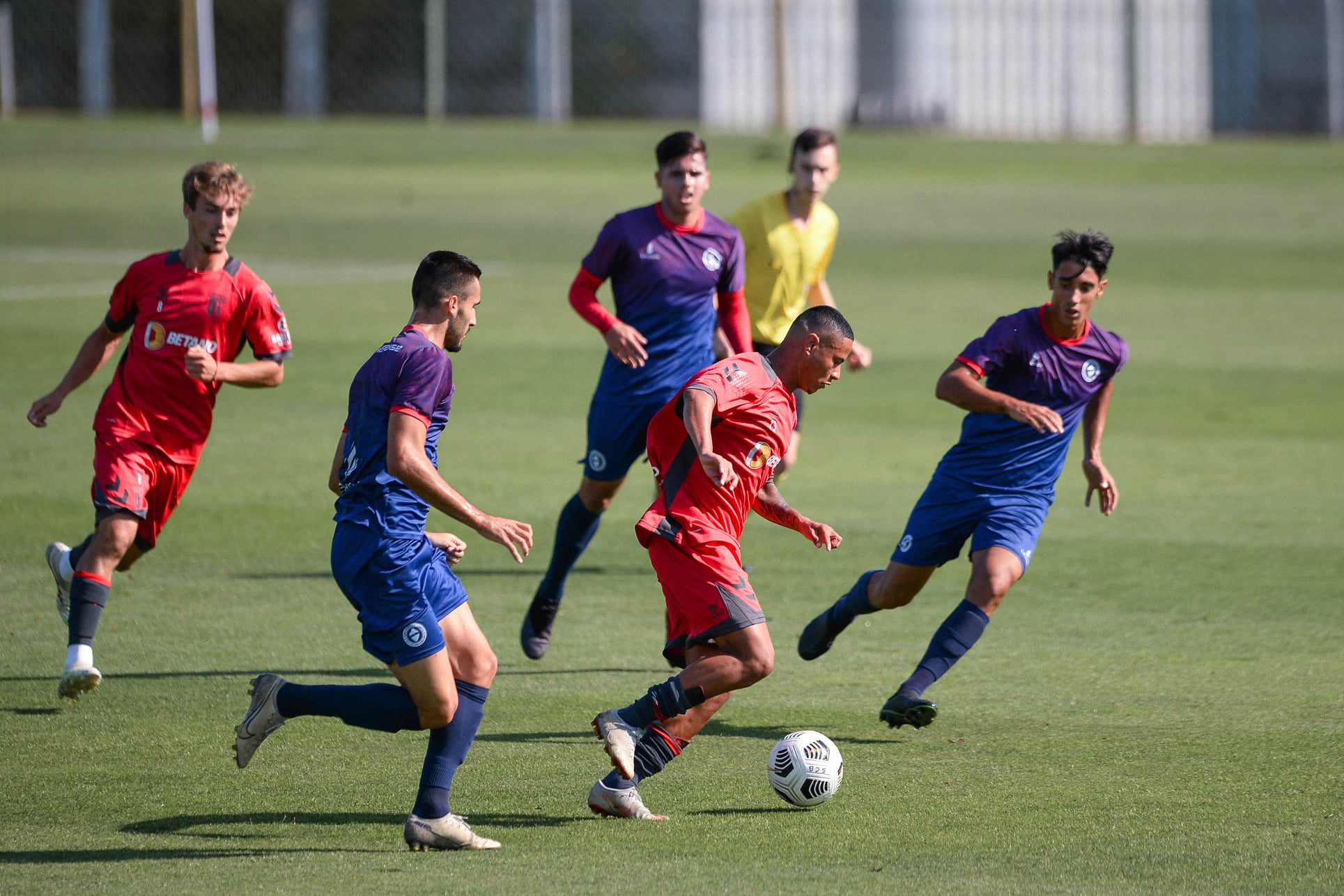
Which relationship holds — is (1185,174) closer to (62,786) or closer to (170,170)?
(170,170)

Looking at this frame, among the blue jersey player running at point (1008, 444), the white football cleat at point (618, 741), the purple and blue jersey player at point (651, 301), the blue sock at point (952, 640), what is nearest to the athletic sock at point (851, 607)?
the blue jersey player running at point (1008, 444)

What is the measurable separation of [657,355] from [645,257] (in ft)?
1.62

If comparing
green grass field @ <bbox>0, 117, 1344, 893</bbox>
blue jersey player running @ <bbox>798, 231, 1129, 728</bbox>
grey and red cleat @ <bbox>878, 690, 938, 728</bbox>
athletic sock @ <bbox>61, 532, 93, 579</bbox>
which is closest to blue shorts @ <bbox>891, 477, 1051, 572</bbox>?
blue jersey player running @ <bbox>798, 231, 1129, 728</bbox>

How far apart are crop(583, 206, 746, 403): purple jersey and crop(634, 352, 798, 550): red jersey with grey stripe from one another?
264 cm

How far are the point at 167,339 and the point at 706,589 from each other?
2.97 metres

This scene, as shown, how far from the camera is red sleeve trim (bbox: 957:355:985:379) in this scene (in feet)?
23.6

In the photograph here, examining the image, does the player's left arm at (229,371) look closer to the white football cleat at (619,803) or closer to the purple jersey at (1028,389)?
the white football cleat at (619,803)

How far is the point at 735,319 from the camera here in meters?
9.06

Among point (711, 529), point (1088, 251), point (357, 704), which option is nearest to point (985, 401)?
point (1088, 251)

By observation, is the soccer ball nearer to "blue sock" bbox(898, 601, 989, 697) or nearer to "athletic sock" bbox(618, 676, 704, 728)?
"athletic sock" bbox(618, 676, 704, 728)

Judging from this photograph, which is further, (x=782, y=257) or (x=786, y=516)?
(x=782, y=257)

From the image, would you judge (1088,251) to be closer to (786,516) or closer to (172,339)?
(786,516)

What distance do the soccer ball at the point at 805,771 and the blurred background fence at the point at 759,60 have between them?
3306cm

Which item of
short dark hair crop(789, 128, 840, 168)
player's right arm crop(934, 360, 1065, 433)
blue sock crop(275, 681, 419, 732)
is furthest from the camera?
short dark hair crop(789, 128, 840, 168)
